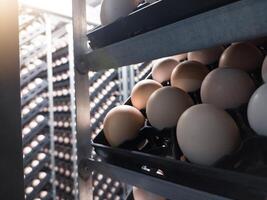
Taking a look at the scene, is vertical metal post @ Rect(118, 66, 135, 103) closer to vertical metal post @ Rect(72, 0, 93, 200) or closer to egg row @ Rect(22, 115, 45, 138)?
egg row @ Rect(22, 115, 45, 138)

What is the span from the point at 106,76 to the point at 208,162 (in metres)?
2.30

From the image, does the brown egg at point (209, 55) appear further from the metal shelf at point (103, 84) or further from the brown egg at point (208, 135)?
the metal shelf at point (103, 84)

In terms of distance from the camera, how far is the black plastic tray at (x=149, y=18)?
483mm

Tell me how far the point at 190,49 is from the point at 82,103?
43 centimetres

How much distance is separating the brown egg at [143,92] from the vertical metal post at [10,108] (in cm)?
40

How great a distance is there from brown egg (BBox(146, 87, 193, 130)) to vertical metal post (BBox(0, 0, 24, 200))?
505 mm

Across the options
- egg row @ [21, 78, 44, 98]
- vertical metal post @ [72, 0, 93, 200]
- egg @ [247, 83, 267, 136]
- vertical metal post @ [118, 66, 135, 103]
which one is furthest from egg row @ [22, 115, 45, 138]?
egg @ [247, 83, 267, 136]

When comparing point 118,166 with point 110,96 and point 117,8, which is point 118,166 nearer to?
point 117,8

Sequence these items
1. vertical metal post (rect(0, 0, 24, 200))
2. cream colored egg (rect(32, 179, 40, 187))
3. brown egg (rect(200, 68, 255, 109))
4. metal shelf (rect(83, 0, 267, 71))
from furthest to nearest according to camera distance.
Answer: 1. cream colored egg (rect(32, 179, 40, 187))
2. vertical metal post (rect(0, 0, 24, 200))
3. brown egg (rect(200, 68, 255, 109))
4. metal shelf (rect(83, 0, 267, 71))

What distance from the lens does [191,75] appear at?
741 mm

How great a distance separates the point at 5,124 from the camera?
3.10ft

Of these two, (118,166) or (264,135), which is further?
(118,166)

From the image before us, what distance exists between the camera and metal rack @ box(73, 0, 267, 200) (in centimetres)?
39

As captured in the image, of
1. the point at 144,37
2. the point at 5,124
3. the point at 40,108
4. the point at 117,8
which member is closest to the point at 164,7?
the point at 144,37
